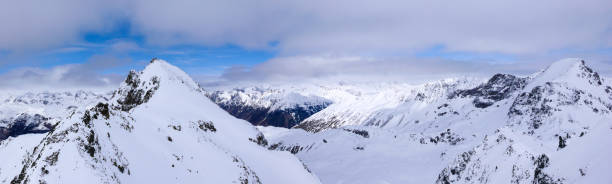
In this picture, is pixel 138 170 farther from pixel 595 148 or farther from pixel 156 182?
pixel 595 148

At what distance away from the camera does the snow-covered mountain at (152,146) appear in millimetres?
33188

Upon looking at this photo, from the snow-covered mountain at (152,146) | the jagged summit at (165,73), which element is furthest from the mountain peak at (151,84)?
the snow-covered mountain at (152,146)

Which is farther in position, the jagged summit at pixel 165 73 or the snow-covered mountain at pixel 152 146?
the jagged summit at pixel 165 73

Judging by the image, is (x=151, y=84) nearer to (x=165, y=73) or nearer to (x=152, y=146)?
(x=165, y=73)

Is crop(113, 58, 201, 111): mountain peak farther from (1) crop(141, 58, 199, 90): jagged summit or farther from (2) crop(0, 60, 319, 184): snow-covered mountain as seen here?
(2) crop(0, 60, 319, 184): snow-covered mountain

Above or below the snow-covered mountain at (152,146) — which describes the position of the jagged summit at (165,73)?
above

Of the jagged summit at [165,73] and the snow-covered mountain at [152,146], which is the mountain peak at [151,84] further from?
the snow-covered mountain at [152,146]

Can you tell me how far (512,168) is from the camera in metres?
49.7

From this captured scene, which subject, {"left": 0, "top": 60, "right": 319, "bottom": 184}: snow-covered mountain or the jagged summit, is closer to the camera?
{"left": 0, "top": 60, "right": 319, "bottom": 184}: snow-covered mountain

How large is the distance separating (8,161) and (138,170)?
16291mm

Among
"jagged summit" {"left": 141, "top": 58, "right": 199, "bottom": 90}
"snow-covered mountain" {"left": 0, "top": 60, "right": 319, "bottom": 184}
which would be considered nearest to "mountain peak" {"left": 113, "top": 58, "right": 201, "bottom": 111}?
"jagged summit" {"left": 141, "top": 58, "right": 199, "bottom": 90}

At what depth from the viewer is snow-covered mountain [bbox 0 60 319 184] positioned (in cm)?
3319

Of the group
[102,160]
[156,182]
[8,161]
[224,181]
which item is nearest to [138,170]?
[156,182]

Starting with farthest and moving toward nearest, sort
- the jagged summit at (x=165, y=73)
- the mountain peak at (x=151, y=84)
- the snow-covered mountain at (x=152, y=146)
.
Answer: the jagged summit at (x=165, y=73) → the mountain peak at (x=151, y=84) → the snow-covered mountain at (x=152, y=146)
